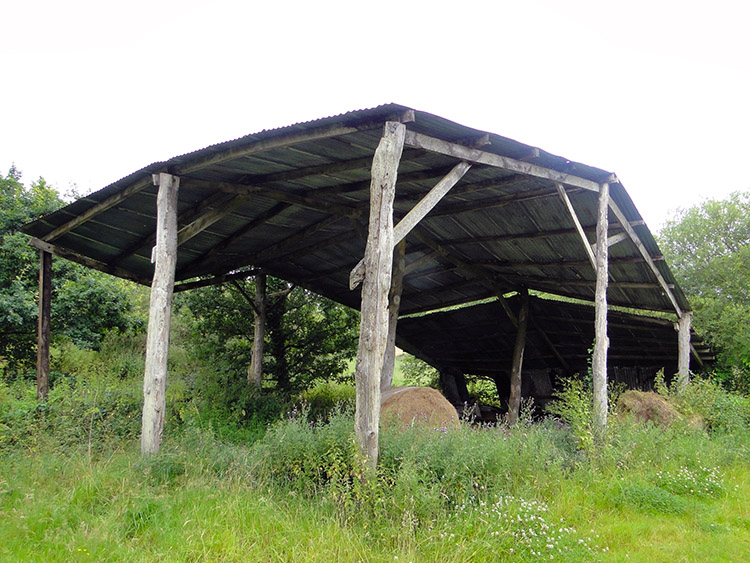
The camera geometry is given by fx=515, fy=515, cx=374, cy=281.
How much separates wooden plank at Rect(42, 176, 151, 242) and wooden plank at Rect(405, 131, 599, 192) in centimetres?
342

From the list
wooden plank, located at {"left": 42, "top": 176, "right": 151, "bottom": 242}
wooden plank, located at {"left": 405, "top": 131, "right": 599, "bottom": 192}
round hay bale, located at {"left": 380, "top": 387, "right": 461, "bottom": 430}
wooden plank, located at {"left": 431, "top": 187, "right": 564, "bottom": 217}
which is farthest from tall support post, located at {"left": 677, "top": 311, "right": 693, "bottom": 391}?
wooden plank, located at {"left": 42, "top": 176, "right": 151, "bottom": 242}

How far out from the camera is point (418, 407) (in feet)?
23.8

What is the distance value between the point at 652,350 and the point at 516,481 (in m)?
8.65

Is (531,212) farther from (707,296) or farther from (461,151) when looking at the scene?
(707,296)

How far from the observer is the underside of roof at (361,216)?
5.78 m

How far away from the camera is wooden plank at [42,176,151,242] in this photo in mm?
6469

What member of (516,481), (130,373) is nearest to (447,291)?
Result: (516,481)

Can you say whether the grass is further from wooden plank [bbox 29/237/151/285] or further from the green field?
wooden plank [bbox 29/237/151/285]

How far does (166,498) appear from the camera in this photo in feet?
14.1

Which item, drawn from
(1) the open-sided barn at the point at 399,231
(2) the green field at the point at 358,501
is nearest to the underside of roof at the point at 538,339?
(1) the open-sided barn at the point at 399,231

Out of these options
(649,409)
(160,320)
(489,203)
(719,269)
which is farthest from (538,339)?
(160,320)

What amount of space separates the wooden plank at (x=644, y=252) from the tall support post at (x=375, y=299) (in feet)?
15.3

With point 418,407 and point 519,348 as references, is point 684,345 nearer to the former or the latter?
point 519,348

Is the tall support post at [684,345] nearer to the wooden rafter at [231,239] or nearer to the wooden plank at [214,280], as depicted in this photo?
the wooden rafter at [231,239]
